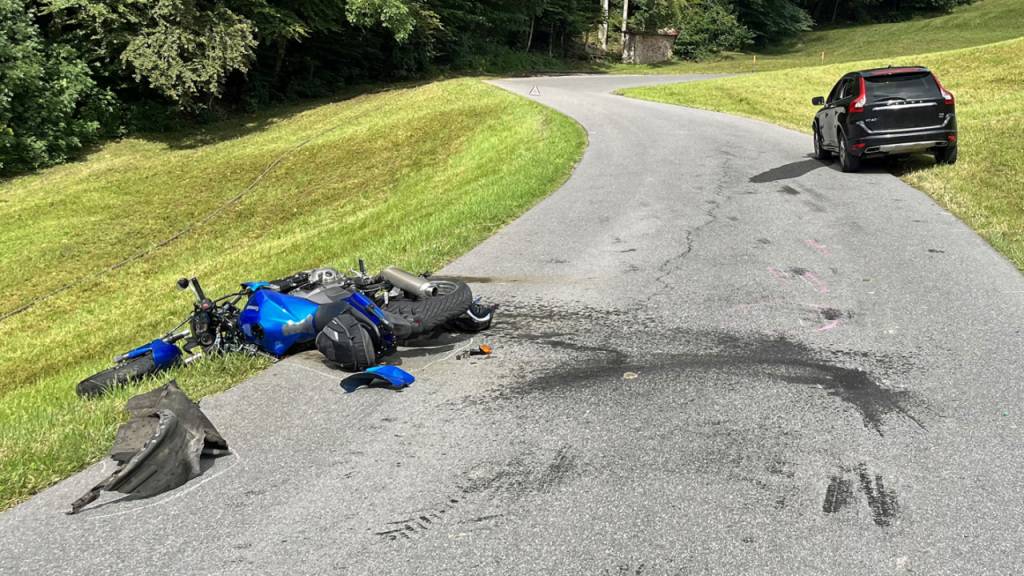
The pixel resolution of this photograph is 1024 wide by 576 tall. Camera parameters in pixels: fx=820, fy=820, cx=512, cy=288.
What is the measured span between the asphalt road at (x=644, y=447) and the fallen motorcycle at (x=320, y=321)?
0.90 feet

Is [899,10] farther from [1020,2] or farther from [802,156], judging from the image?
[802,156]

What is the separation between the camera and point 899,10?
76375 millimetres

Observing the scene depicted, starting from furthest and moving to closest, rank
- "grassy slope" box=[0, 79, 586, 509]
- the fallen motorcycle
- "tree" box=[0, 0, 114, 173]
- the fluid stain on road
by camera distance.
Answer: "tree" box=[0, 0, 114, 173], "grassy slope" box=[0, 79, 586, 509], the fallen motorcycle, the fluid stain on road

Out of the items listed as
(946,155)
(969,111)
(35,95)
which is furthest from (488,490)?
(35,95)

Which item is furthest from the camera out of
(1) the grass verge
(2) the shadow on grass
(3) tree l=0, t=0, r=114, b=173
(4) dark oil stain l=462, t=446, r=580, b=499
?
(2) the shadow on grass

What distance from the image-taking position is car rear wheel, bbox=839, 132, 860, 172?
48.5ft

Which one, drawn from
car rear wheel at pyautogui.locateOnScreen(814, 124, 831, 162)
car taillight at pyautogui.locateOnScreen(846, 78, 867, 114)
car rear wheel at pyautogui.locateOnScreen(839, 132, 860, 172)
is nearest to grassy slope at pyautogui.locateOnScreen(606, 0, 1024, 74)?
car rear wheel at pyautogui.locateOnScreen(814, 124, 831, 162)

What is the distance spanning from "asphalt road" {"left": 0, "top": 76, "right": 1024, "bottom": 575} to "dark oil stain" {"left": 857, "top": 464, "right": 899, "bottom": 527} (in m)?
0.02

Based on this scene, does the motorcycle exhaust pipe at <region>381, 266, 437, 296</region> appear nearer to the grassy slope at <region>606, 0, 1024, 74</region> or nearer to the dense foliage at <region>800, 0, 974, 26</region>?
the grassy slope at <region>606, 0, 1024, 74</region>

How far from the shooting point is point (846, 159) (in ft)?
48.9

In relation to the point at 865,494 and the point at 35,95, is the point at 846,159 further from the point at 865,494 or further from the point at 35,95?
the point at 35,95

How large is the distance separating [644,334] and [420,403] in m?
2.24

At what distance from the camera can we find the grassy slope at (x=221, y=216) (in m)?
7.49

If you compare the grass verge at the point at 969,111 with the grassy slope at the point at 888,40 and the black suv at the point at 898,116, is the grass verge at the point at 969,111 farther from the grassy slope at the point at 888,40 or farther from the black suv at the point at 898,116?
the grassy slope at the point at 888,40
